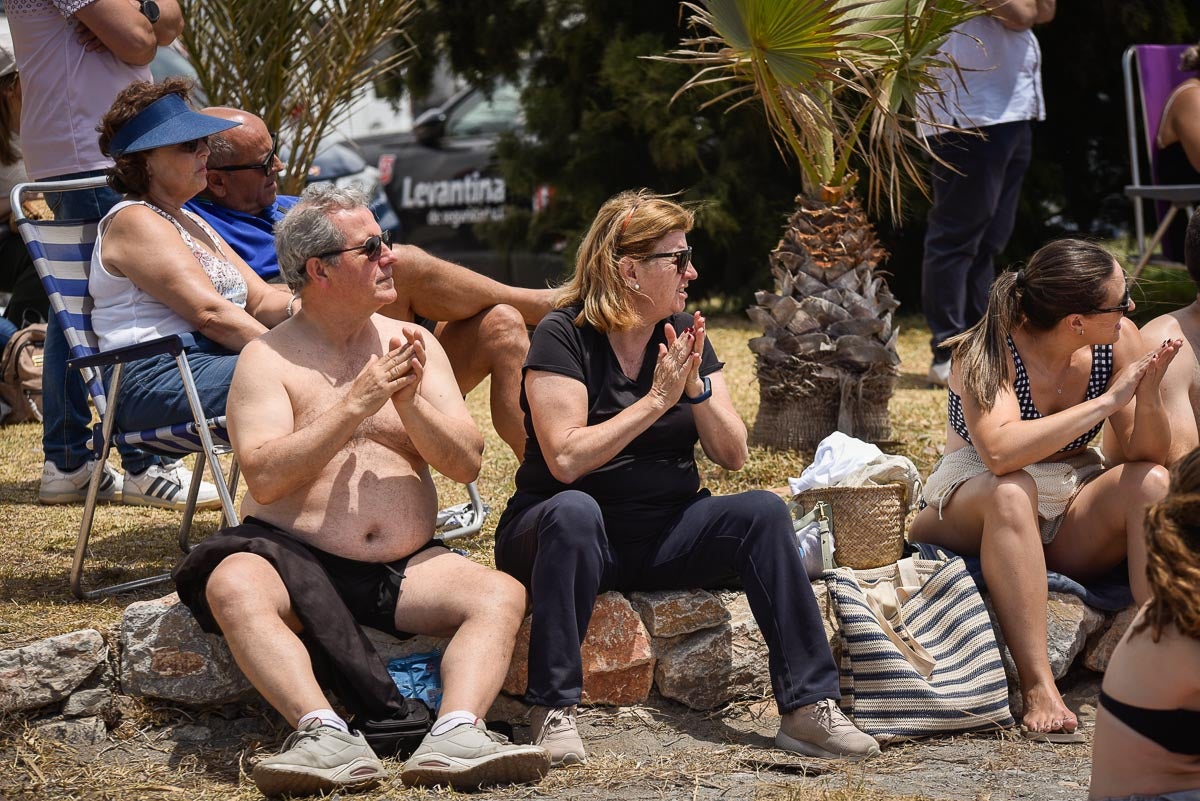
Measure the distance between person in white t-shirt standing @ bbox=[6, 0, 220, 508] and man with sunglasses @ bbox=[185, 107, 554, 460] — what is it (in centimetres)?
44

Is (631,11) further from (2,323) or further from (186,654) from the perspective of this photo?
(186,654)

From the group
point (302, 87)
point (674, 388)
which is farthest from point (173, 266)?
point (302, 87)

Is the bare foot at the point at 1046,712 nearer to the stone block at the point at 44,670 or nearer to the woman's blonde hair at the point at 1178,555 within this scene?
the woman's blonde hair at the point at 1178,555

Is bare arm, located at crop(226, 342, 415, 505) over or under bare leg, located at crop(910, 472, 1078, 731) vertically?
over

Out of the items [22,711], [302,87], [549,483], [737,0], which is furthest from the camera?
[302,87]

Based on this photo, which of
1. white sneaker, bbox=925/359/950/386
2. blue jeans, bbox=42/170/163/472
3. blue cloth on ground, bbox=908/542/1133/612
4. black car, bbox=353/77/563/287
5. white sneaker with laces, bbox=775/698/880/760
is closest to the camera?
white sneaker with laces, bbox=775/698/880/760

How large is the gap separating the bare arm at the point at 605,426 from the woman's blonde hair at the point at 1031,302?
0.80 metres

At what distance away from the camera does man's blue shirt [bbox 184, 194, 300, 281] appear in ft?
15.3

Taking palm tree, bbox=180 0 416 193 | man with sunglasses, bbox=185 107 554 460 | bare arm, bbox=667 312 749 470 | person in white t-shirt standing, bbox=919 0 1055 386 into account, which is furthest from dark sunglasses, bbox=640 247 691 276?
palm tree, bbox=180 0 416 193

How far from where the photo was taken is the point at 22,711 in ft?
11.5

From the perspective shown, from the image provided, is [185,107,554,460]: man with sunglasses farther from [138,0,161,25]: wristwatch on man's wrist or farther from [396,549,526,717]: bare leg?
[396,549,526,717]: bare leg

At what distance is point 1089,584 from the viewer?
417 cm

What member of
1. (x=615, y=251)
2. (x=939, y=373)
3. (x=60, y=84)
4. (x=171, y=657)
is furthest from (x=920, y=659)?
(x=939, y=373)

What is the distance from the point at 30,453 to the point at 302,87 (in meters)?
2.25
